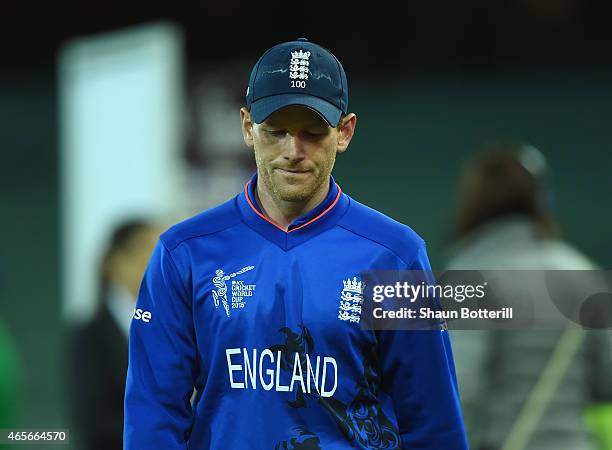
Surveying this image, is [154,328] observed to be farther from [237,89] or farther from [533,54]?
[533,54]

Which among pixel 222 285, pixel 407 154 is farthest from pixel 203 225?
pixel 407 154

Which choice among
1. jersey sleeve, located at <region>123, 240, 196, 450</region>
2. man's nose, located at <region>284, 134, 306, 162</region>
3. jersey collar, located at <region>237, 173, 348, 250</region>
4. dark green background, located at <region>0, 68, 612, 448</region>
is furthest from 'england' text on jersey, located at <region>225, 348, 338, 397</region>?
dark green background, located at <region>0, 68, 612, 448</region>

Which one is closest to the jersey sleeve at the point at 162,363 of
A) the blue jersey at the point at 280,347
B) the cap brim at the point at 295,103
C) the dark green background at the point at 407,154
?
the blue jersey at the point at 280,347

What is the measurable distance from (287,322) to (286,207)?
245mm

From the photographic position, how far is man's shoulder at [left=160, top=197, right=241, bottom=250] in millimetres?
2242

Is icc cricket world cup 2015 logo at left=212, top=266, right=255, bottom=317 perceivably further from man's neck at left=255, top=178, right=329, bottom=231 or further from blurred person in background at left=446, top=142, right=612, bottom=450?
blurred person in background at left=446, top=142, right=612, bottom=450

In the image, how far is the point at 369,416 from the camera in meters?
2.18

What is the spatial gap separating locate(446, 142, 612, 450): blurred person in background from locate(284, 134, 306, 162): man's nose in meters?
1.19

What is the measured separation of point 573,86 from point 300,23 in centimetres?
199

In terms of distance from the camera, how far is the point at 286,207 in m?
2.25

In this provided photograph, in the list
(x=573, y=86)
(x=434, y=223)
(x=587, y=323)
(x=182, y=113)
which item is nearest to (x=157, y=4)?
(x=182, y=113)

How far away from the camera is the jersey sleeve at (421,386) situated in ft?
7.23

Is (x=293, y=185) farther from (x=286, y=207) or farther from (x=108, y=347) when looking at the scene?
(x=108, y=347)

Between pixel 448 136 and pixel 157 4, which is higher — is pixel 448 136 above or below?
below
